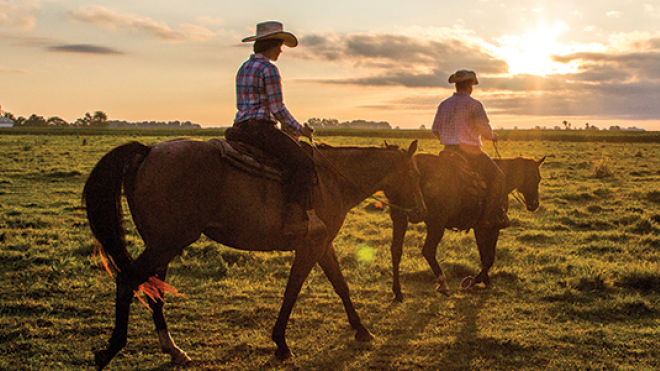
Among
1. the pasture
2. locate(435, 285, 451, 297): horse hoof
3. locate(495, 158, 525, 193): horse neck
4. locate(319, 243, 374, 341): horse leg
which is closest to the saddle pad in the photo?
locate(319, 243, 374, 341): horse leg

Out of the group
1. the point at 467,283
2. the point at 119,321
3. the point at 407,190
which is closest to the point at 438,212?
the point at 407,190

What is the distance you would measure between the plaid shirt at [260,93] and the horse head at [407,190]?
1.83m

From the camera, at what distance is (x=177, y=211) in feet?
15.7

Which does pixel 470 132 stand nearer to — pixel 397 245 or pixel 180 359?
pixel 397 245

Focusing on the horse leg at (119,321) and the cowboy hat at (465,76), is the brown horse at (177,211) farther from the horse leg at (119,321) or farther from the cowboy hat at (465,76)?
the cowboy hat at (465,76)

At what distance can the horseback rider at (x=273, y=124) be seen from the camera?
17.1ft

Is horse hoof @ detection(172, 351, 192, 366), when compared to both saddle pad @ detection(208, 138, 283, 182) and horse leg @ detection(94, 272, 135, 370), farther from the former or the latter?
saddle pad @ detection(208, 138, 283, 182)

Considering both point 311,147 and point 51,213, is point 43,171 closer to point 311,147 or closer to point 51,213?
point 51,213

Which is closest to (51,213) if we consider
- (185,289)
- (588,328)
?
(185,289)

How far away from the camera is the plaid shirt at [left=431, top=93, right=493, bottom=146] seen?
7.95 m

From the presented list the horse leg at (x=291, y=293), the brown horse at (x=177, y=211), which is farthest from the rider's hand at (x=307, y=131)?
the horse leg at (x=291, y=293)

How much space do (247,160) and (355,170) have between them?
1577 mm

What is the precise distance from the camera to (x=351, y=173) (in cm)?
614

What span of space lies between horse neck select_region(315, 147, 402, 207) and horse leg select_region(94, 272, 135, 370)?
7.80ft
